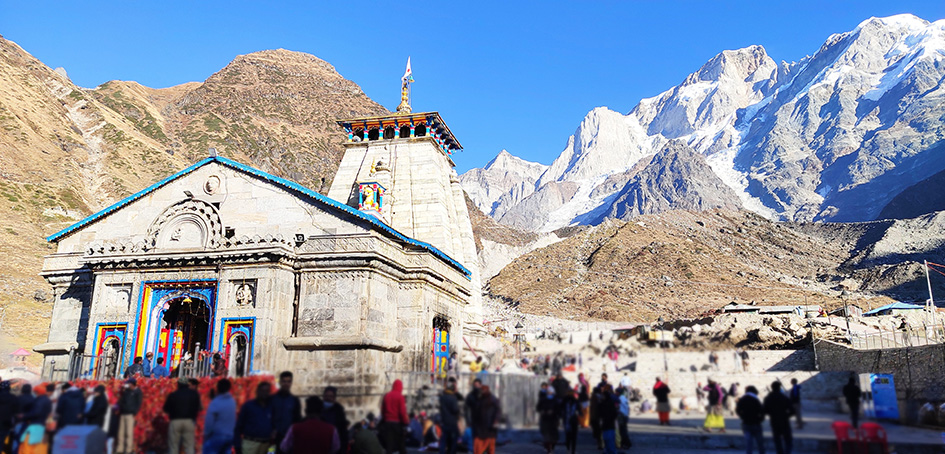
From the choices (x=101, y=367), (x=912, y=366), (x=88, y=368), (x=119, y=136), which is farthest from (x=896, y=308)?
(x=119, y=136)

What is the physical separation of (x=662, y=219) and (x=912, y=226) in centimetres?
4580

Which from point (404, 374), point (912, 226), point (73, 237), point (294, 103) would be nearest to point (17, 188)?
point (73, 237)

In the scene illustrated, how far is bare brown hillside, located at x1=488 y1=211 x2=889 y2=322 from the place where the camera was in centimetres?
8138

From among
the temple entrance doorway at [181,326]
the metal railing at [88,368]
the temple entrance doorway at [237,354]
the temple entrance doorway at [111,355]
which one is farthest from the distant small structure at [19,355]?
the temple entrance doorway at [237,354]

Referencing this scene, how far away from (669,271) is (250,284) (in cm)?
7985

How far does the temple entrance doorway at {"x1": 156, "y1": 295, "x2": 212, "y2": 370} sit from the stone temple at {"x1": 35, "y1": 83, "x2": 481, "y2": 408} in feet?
0.18

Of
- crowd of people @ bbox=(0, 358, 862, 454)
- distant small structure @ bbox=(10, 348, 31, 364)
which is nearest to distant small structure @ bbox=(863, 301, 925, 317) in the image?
crowd of people @ bbox=(0, 358, 862, 454)

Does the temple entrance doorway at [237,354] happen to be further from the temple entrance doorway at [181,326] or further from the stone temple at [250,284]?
the temple entrance doorway at [181,326]

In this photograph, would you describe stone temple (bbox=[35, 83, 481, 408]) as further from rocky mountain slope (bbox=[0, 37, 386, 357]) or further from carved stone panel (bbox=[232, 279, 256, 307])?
rocky mountain slope (bbox=[0, 37, 386, 357])

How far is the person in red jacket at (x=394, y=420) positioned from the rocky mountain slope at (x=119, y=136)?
37.8 metres

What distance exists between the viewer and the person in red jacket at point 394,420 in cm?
1167

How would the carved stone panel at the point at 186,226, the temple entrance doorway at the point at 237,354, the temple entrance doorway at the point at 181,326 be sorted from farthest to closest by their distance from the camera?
the carved stone panel at the point at 186,226 < the temple entrance doorway at the point at 181,326 < the temple entrance doorway at the point at 237,354

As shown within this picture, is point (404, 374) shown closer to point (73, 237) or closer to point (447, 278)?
point (447, 278)

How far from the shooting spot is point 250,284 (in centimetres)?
2133
